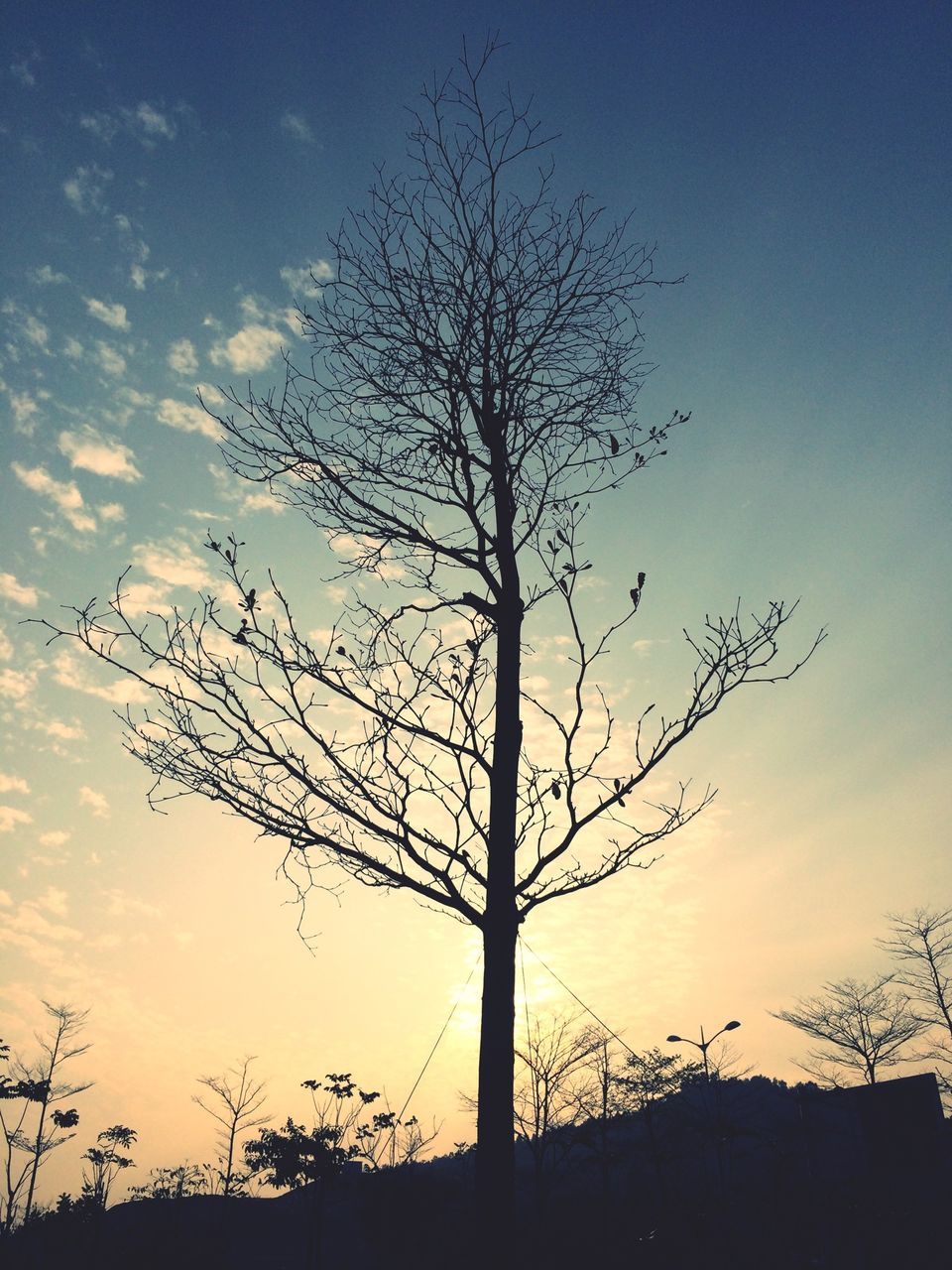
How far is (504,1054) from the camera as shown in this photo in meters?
3.47

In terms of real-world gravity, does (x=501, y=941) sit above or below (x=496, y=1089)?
above

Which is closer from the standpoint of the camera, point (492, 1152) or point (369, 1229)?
point (492, 1152)

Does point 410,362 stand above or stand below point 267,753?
above

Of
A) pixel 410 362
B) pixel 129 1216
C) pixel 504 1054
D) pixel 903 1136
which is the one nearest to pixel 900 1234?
pixel 903 1136

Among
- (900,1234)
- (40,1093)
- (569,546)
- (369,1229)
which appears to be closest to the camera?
(569,546)

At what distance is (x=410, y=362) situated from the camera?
4.85 meters

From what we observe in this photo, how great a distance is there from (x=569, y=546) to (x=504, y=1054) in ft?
9.02

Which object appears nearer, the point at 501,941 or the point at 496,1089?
the point at 496,1089

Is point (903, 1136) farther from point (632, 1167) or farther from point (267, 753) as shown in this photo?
point (267, 753)

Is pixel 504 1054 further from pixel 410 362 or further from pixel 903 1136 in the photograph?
pixel 903 1136

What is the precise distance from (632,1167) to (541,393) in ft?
178

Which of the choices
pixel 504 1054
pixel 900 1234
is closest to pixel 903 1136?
pixel 900 1234

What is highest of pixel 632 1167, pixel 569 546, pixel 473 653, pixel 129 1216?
pixel 569 546

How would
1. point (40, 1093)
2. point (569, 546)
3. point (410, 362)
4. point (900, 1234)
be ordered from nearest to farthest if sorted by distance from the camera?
point (569, 546), point (410, 362), point (900, 1234), point (40, 1093)
